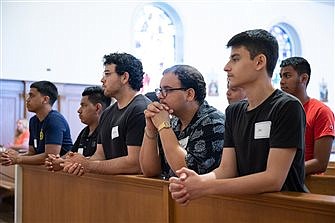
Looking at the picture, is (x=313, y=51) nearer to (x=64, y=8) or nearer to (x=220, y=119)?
(x=64, y=8)

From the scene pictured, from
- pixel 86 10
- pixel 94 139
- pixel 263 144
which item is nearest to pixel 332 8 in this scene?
pixel 86 10

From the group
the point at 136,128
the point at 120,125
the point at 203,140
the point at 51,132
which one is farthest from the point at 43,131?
the point at 203,140

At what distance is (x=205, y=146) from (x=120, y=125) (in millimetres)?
751

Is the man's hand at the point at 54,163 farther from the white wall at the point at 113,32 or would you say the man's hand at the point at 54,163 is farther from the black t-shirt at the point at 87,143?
the white wall at the point at 113,32

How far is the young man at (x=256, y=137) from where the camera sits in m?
1.84

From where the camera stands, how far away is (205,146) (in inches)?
97.1

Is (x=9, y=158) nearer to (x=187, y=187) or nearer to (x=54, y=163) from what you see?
(x=54, y=163)

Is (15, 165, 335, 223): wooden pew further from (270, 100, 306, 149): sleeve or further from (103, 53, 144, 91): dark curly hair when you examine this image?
(103, 53, 144, 91): dark curly hair

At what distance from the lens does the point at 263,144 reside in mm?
1968

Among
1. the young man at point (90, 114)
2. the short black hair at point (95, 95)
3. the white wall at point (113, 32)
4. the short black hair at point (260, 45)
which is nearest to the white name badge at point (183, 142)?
the short black hair at point (260, 45)

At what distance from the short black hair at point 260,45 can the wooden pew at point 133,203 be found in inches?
22.8

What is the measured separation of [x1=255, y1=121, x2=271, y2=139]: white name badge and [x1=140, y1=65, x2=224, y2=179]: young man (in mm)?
510

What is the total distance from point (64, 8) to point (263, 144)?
797cm

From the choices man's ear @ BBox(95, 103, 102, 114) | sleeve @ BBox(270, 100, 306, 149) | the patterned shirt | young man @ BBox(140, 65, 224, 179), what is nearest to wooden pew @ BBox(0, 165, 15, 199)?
man's ear @ BBox(95, 103, 102, 114)
